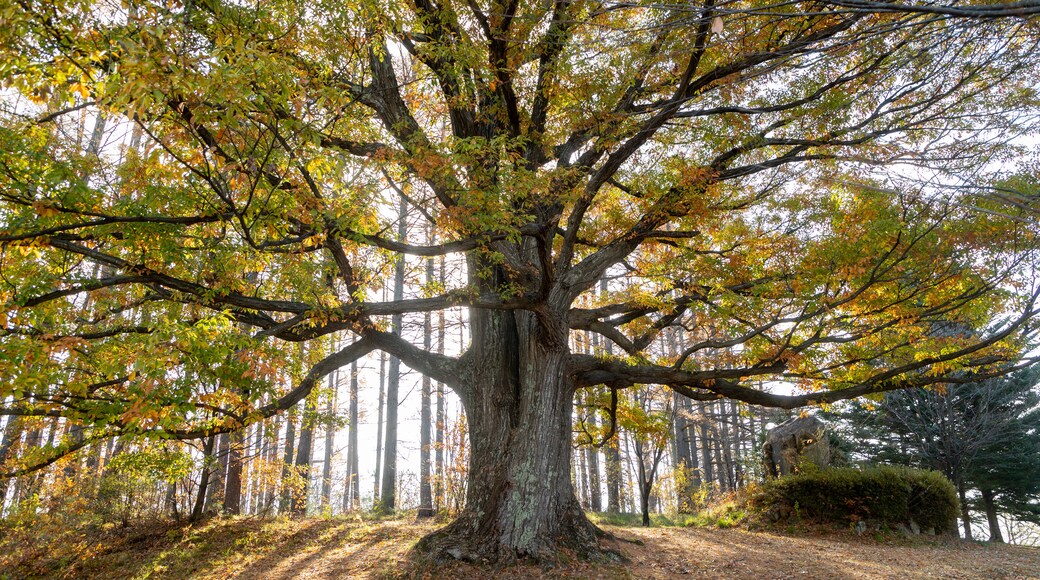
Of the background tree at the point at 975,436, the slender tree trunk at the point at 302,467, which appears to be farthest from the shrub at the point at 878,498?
the slender tree trunk at the point at 302,467

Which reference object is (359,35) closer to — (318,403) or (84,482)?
(318,403)

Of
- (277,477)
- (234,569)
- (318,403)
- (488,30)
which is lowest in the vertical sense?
(234,569)

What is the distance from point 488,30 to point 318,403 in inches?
242

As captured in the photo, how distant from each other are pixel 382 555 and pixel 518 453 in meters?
2.48

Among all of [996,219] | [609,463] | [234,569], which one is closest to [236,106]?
[234,569]

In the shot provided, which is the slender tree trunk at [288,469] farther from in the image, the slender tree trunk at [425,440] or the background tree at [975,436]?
the background tree at [975,436]

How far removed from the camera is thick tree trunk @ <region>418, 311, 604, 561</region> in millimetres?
6133

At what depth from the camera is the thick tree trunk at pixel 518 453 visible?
613cm

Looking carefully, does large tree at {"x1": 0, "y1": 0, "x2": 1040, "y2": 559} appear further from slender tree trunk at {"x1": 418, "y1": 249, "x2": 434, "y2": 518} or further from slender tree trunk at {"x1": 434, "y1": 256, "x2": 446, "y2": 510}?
slender tree trunk at {"x1": 418, "y1": 249, "x2": 434, "y2": 518}

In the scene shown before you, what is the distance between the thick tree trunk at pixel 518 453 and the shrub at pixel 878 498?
6260mm

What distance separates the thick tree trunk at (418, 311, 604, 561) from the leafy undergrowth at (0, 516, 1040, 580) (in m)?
0.33

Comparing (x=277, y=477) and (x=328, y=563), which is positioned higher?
(x=277, y=477)

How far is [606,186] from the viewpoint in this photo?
8188 millimetres

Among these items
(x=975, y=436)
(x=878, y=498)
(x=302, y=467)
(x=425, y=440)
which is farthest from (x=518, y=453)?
(x=975, y=436)
